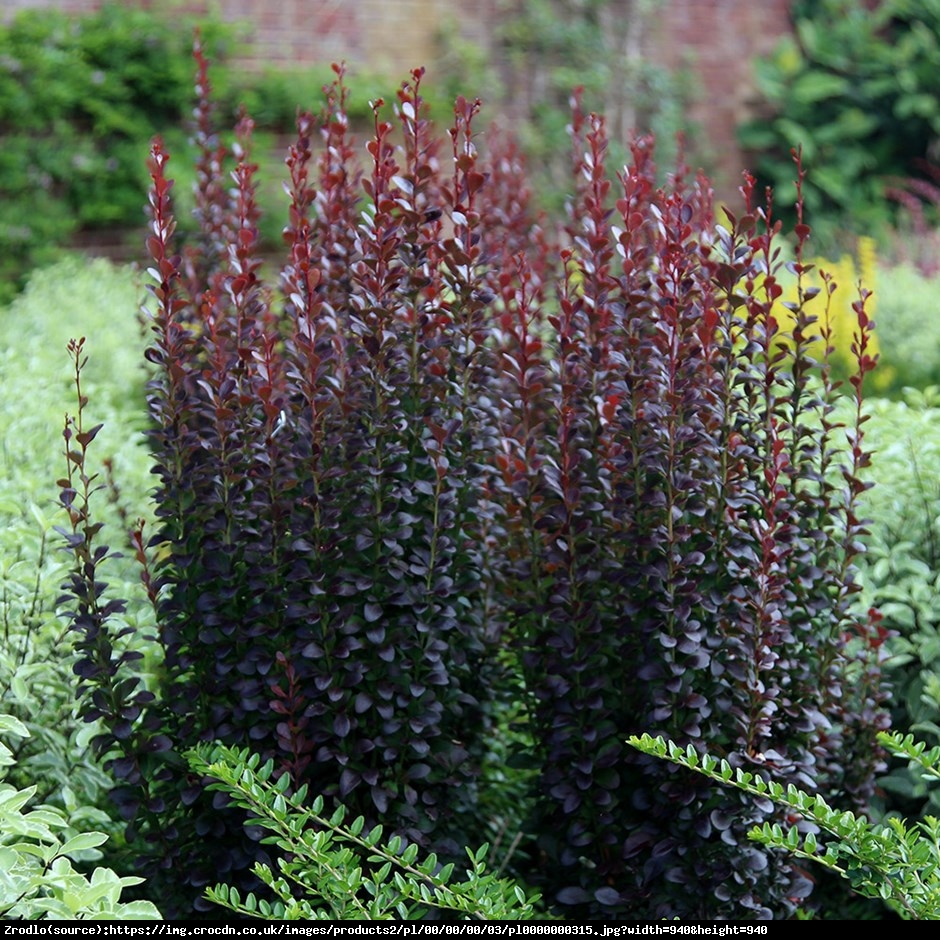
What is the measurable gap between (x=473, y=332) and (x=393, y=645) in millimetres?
679

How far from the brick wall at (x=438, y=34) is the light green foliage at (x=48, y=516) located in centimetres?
390

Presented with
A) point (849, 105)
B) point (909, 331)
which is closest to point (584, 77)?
point (849, 105)

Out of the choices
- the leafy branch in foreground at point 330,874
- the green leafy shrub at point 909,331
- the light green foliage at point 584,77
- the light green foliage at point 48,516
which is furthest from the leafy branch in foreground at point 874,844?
the light green foliage at point 584,77

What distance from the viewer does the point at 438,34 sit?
8.72m

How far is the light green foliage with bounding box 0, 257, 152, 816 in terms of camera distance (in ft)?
7.80

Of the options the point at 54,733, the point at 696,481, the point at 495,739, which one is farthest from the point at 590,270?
the point at 54,733

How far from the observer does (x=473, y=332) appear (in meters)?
2.35

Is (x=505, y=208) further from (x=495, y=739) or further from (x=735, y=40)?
(x=735, y=40)

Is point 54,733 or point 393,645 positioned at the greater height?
point 393,645

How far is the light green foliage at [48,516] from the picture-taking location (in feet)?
7.80

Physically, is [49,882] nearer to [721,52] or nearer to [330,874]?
[330,874]

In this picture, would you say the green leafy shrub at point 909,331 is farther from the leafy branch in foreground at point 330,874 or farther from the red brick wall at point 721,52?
the leafy branch in foreground at point 330,874

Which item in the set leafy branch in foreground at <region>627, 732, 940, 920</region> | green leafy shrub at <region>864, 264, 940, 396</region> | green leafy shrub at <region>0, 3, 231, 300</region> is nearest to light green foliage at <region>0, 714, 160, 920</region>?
leafy branch in foreground at <region>627, 732, 940, 920</region>

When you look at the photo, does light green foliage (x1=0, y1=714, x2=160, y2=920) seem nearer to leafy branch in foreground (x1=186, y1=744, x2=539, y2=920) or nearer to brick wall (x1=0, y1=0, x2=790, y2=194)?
leafy branch in foreground (x1=186, y1=744, x2=539, y2=920)
